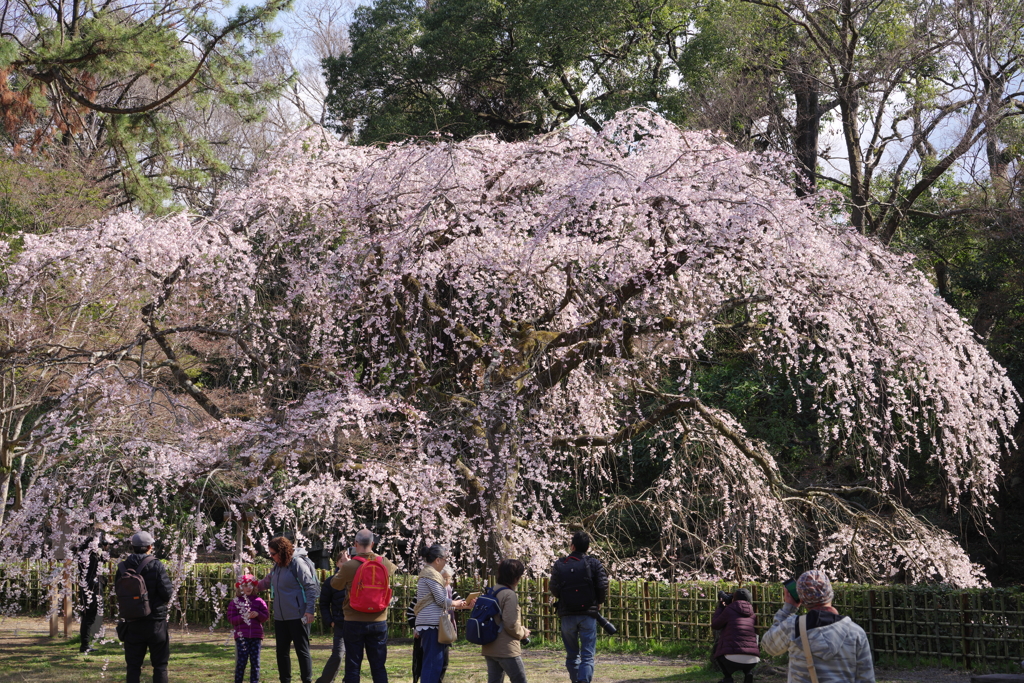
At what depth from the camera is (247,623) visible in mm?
6535

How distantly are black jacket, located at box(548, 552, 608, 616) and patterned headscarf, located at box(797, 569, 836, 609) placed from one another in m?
2.67

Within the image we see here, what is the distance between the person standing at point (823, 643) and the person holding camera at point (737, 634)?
2.95m

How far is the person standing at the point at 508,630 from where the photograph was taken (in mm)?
5039

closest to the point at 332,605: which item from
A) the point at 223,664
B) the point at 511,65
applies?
the point at 223,664

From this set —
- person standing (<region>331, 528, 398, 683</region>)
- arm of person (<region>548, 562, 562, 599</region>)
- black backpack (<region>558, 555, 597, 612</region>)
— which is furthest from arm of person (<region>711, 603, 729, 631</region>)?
person standing (<region>331, 528, 398, 683</region>)

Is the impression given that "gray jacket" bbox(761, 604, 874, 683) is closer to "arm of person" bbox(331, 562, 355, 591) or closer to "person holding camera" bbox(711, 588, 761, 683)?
"person holding camera" bbox(711, 588, 761, 683)

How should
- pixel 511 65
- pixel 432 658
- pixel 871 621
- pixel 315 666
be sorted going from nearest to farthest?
pixel 432 658 → pixel 315 666 → pixel 871 621 → pixel 511 65

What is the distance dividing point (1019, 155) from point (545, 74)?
8.31 m

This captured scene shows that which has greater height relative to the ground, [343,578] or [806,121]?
[806,121]

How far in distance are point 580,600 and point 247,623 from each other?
2.43 metres

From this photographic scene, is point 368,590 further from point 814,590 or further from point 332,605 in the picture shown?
point 814,590

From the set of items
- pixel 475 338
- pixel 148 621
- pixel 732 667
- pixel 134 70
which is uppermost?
pixel 134 70

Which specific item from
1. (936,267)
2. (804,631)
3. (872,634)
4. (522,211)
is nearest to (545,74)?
(936,267)

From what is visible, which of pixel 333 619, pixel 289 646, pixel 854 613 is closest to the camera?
pixel 289 646
